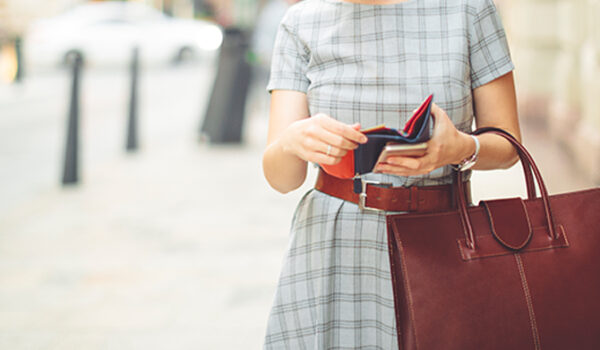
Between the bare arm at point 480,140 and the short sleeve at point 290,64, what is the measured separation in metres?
0.39

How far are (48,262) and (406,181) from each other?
347 centimetres

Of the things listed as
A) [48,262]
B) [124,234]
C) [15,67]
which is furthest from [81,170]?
[15,67]

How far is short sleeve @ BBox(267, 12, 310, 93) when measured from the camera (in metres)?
1.56

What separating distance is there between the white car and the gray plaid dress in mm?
14363

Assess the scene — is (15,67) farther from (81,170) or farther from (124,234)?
(124,234)

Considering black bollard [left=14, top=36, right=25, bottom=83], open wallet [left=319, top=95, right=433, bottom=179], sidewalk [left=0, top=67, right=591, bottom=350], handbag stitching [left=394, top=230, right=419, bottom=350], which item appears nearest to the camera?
open wallet [left=319, top=95, right=433, bottom=179]

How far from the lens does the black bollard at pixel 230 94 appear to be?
891 cm

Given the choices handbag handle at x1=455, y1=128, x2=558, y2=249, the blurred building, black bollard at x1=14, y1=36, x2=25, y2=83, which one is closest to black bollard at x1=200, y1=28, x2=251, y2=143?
the blurred building

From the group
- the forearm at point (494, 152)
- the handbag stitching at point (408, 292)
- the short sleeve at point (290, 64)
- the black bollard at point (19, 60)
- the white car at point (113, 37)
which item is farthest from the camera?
the white car at point (113, 37)

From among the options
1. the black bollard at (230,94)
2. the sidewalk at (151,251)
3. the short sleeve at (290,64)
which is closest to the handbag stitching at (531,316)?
the short sleeve at (290,64)

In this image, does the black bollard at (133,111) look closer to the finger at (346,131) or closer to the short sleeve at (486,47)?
the short sleeve at (486,47)

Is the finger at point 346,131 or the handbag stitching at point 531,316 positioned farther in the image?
the handbag stitching at point 531,316

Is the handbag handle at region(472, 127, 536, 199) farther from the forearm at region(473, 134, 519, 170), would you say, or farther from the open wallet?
the open wallet

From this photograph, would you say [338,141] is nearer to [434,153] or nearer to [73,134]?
[434,153]
